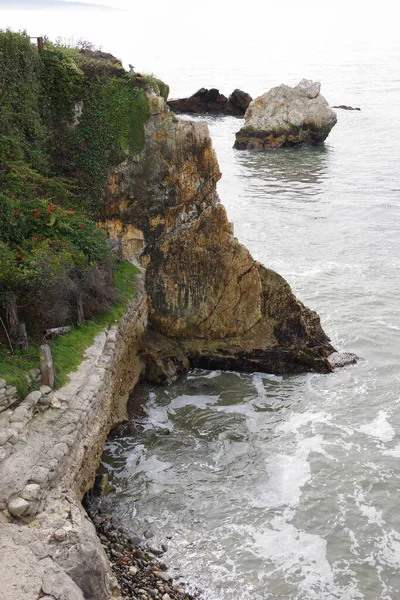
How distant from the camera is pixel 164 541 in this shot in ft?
43.4

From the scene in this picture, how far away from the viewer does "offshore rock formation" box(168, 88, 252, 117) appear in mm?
66062

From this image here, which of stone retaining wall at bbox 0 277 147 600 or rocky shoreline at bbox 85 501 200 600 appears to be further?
rocky shoreline at bbox 85 501 200 600

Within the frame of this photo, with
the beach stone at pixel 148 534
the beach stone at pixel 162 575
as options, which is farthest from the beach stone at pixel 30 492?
the beach stone at pixel 148 534

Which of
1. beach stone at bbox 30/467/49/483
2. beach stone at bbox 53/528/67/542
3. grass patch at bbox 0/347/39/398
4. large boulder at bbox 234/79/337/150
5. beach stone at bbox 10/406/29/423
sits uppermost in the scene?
large boulder at bbox 234/79/337/150

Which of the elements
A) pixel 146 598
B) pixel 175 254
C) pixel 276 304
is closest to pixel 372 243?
pixel 276 304

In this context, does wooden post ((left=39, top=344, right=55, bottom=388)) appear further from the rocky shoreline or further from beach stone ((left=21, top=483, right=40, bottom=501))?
the rocky shoreline

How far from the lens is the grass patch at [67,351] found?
1322cm

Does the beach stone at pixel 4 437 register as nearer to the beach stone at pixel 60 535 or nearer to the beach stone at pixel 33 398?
the beach stone at pixel 33 398

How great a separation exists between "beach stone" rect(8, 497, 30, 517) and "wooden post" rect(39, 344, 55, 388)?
306 cm

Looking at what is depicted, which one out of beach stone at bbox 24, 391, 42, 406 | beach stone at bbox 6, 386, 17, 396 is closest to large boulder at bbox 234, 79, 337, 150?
beach stone at bbox 24, 391, 42, 406

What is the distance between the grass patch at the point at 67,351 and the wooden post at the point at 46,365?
264 mm

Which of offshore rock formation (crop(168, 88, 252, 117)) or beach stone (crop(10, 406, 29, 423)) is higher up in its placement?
offshore rock formation (crop(168, 88, 252, 117))

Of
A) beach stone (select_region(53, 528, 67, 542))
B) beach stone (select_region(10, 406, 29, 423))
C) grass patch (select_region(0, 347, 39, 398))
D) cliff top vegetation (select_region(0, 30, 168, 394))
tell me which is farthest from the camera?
cliff top vegetation (select_region(0, 30, 168, 394))

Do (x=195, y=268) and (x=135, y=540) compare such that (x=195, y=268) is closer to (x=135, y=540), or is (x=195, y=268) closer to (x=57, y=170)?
(x=57, y=170)
